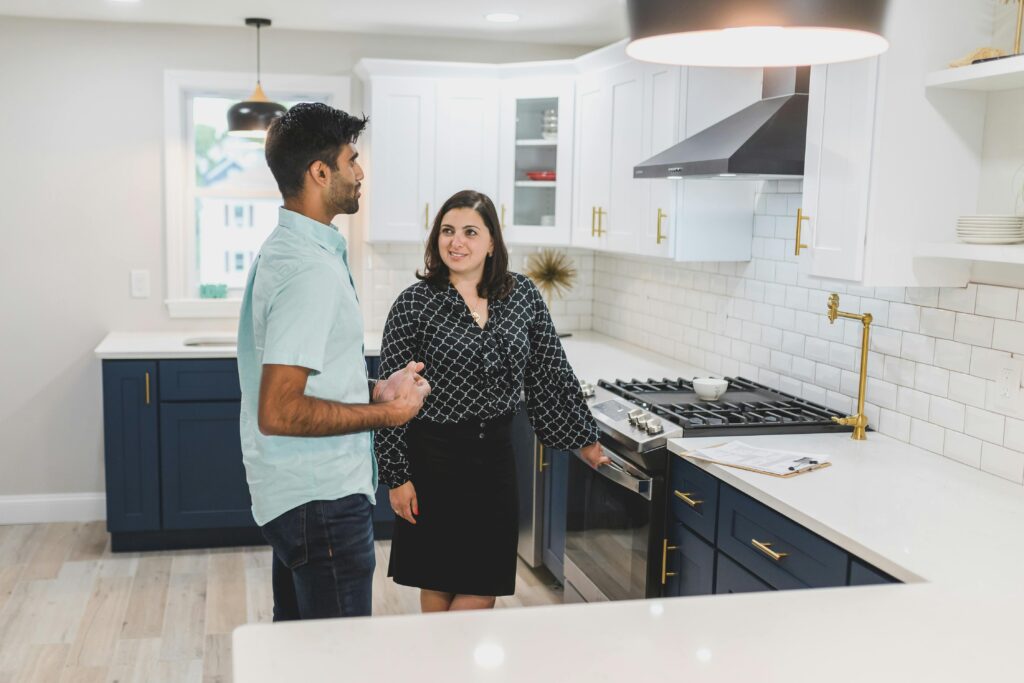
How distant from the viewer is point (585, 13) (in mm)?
4262

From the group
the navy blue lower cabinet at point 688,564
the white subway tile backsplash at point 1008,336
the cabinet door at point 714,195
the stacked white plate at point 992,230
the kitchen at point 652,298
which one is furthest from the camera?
the cabinet door at point 714,195

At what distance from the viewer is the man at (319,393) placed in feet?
6.64

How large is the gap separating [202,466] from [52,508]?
103 cm

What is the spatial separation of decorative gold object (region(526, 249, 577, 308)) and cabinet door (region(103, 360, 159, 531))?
1930 mm

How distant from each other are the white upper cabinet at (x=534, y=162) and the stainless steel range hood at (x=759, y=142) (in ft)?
4.11

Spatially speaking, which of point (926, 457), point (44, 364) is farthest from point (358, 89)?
point (926, 457)

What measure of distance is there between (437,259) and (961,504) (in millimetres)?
1506

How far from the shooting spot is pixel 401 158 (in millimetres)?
4754

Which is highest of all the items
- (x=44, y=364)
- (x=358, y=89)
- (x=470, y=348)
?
(x=358, y=89)

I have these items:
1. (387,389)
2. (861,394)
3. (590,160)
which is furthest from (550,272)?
(387,389)

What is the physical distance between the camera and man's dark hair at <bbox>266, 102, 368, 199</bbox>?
6.95 feet

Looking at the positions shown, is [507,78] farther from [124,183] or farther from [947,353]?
[947,353]

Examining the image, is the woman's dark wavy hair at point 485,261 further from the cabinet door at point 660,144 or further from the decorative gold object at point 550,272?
the decorative gold object at point 550,272

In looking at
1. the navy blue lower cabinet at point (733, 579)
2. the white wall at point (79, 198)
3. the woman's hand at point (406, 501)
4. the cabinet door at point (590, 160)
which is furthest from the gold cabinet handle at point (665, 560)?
the white wall at point (79, 198)
